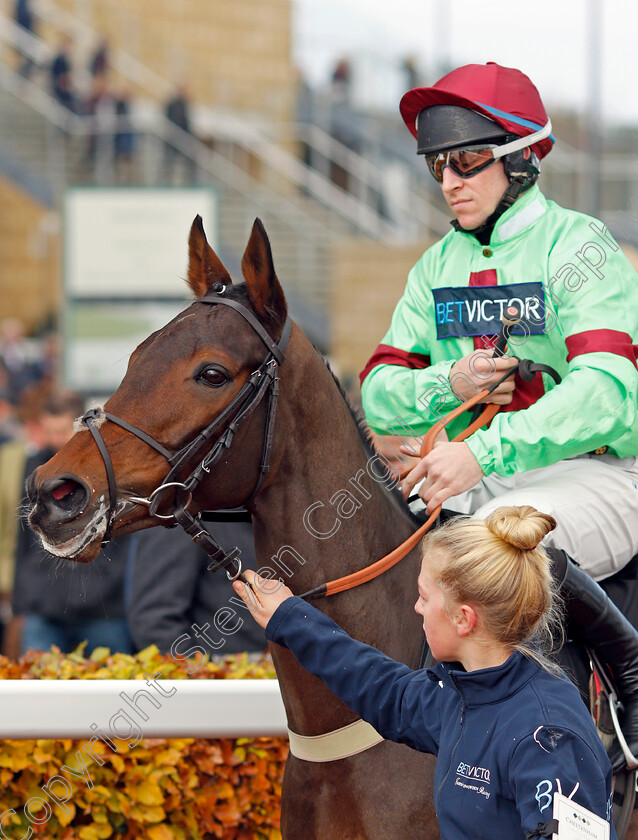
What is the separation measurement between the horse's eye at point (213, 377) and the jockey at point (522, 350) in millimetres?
538

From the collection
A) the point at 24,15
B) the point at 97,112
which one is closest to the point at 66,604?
the point at 97,112

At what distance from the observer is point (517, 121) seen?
2.73 m

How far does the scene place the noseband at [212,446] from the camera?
226cm

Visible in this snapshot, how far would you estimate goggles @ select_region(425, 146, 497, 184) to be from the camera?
8.96ft

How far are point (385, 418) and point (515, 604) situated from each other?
1.01m

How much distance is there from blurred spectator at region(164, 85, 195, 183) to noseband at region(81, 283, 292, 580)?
45.8 ft

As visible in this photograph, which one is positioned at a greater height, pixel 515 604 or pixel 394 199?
pixel 515 604

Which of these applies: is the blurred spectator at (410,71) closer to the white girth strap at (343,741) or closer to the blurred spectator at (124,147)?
the blurred spectator at (124,147)

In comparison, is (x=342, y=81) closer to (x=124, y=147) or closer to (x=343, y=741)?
(x=124, y=147)

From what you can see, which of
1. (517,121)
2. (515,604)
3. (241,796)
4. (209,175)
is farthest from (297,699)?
(209,175)

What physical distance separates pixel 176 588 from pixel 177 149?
12727mm

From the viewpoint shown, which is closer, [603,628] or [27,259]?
[603,628]

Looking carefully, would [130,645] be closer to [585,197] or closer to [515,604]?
[515,604]

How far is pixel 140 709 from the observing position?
290 cm
